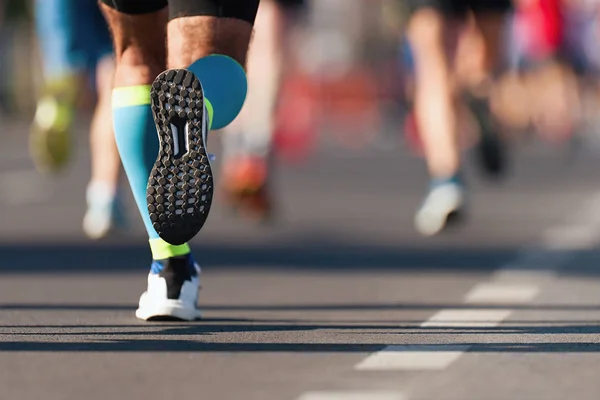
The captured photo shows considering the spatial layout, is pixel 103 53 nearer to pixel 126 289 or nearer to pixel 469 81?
pixel 469 81

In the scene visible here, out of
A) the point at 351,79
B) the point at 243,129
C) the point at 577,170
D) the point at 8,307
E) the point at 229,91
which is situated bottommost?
the point at 8,307

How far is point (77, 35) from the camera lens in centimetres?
908

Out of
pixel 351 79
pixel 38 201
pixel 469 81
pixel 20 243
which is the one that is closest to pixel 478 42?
pixel 469 81

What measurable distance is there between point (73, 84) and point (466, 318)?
14.6ft

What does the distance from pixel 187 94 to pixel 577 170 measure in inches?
458

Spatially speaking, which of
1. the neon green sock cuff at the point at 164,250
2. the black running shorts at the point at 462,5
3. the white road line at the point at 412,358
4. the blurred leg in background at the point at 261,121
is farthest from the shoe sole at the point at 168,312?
the blurred leg in background at the point at 261,121

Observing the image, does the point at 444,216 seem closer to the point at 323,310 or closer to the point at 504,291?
the point at 504,291

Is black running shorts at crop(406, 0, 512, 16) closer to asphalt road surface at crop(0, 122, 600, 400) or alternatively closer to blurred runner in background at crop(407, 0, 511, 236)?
blurred runner in background at crop(407, 0, 511, 236)

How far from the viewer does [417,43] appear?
907cm

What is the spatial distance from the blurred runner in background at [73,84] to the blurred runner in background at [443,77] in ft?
4.97

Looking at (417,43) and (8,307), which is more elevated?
(417,43)

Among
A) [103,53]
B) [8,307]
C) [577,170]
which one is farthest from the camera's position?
[577,170]

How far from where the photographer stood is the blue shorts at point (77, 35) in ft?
29.8

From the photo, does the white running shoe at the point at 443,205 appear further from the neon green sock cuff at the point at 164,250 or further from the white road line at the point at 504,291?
the neon green sock cuff at the point at 164,250
